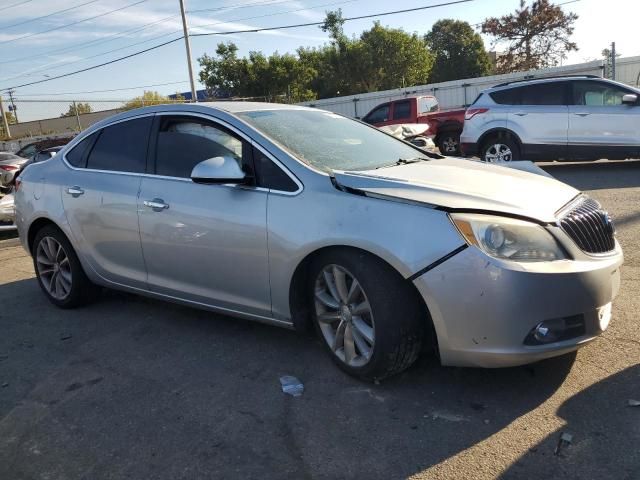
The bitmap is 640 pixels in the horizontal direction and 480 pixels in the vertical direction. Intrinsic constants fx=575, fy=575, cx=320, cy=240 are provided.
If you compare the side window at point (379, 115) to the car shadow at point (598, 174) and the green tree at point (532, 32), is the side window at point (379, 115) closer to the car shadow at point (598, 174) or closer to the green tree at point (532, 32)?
the car shadow at point (598, 174)

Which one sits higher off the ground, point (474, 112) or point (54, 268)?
point (474, 112)

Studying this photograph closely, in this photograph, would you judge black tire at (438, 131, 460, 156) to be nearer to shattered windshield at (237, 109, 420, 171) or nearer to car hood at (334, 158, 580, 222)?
shattered windshield at (237, 109, 420, 171)

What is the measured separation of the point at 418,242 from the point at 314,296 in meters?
0.81

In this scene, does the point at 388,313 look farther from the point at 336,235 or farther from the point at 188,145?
the point at 188,145

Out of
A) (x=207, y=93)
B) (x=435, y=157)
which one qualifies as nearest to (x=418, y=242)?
(x=435, y=157)

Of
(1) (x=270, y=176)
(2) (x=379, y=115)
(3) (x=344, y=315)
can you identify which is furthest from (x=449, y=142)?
(3) (x=344, y=315)

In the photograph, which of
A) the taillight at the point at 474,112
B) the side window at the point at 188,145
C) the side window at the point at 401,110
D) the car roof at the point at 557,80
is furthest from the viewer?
the side window at the point at 401,110

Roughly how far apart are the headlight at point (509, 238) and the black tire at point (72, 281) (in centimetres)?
338

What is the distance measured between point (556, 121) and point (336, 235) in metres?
8.94

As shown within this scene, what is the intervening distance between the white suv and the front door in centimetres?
842

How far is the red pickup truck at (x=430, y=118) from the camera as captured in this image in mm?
15062

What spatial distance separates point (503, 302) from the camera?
2.74 meters

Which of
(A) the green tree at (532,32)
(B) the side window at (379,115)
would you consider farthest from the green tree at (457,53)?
(B) the side window at (379,115)

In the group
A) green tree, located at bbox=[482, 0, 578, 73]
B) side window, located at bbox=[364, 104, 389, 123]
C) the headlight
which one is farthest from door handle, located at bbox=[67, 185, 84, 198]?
green tree, located at bbox=[482, 0, 578, 73]
